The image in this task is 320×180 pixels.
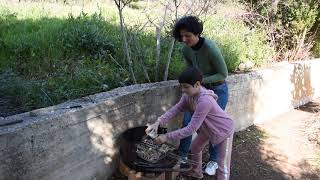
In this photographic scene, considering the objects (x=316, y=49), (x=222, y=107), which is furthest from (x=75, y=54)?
(x=316, y=49)

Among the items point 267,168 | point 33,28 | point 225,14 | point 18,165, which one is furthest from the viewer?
point 225,14

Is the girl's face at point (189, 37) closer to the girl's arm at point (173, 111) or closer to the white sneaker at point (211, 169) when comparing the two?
the girl's arm at point (173, 111)

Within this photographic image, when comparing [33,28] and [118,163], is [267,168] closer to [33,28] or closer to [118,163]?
[118,163]

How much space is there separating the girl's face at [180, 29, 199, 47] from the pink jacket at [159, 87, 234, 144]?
1.69ft

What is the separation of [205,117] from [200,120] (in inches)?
5.5

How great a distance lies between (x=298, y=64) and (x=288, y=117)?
1.18 meters

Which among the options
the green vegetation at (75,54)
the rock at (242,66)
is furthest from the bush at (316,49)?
the rock at (242,66)

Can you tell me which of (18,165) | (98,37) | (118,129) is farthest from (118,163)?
(98,37)

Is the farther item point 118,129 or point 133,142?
point 118,129

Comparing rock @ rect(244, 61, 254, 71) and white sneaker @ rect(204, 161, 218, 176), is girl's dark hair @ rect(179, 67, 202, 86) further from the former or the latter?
rock @ rect(244, 61, 254, 71)

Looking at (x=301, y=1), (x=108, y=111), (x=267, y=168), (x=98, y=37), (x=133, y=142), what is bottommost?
(x=267, y=168)

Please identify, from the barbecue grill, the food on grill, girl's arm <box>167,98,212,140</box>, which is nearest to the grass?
the barbecue grill

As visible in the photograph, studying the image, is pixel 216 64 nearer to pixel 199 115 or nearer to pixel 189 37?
pixel 189 37

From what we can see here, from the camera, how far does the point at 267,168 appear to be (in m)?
5.37
